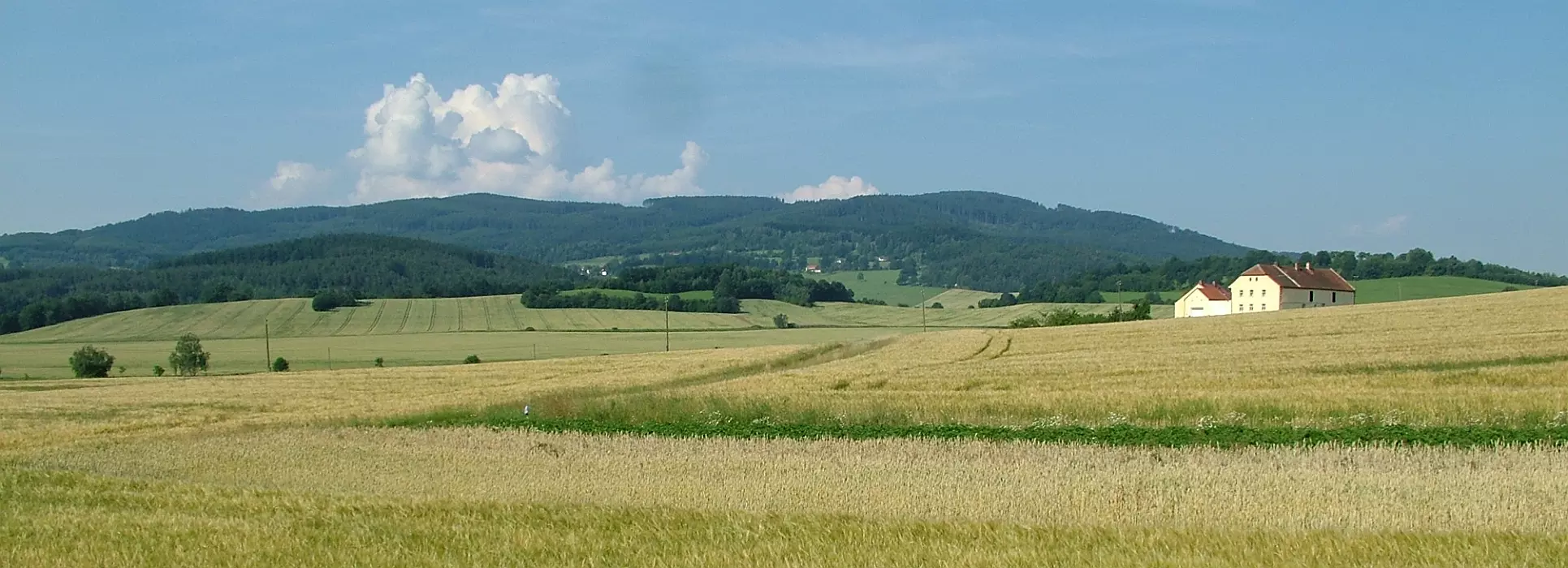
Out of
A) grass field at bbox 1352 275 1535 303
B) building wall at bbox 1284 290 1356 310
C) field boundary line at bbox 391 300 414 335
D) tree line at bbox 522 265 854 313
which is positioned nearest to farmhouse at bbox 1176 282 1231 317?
building wall at bbox 1284 290 1356 310

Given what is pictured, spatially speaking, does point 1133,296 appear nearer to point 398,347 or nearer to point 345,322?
point 398,347

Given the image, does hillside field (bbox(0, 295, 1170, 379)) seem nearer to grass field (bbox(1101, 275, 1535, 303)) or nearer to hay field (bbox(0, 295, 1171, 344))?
hay field (bbox(0, 295, 1171, 344))

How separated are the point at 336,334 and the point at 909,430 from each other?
100 meters

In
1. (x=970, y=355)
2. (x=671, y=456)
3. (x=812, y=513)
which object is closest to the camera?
(x=812, y=513)

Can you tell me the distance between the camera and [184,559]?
9844 mm

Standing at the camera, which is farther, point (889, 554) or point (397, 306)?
point (397, 306)

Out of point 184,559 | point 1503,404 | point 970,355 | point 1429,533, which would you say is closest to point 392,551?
point 184,559

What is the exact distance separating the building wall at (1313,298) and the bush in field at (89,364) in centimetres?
8267

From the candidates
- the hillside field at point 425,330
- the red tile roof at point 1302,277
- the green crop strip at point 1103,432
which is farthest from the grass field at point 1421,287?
the green crop strip at point 1103,432

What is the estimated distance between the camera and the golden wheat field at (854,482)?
9781 mm

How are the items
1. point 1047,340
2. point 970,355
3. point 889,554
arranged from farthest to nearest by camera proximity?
point 1047,340, point 970,355, point 889,554

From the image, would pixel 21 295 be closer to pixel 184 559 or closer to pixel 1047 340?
pixel 1047 340

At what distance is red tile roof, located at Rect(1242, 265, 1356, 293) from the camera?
96.9m

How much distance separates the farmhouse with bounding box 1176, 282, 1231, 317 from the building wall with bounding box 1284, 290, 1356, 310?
5.88 meters
